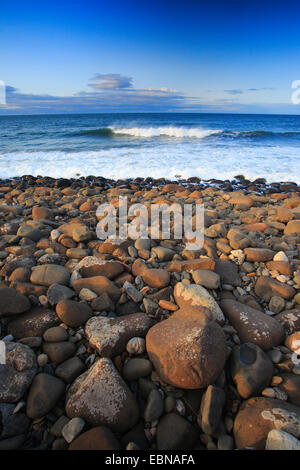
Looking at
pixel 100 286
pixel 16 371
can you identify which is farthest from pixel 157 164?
pixel 16 371

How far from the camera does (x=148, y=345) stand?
5.09 ft

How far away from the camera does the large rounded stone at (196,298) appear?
5.94ft

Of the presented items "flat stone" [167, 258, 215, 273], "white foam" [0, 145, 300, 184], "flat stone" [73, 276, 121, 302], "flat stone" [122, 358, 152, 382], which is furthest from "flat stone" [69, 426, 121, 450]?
"white foam" [0, 145, 300, 184]

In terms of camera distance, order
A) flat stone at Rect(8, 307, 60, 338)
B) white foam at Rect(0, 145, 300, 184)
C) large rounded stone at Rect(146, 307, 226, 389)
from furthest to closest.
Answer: white foam at Rect(0, 145, 300, 184) → flat stone at Rect(8, 307, 60, 338) → large rounded stone at Rect(146, 307, 226, 389)

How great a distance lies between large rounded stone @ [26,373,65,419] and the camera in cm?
130

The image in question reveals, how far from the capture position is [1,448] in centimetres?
117

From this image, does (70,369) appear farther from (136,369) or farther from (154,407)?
(154,407)

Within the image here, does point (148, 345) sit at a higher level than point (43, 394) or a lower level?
higher

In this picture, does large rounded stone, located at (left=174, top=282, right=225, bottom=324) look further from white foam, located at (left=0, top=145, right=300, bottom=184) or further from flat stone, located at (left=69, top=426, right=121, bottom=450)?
white foam, located at (left=0, top=145, right=300, bottom=184)

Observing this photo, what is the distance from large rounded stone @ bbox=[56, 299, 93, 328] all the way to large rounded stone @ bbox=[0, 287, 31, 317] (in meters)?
0.24

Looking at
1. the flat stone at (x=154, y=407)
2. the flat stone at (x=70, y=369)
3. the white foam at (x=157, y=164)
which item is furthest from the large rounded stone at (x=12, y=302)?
the white foam at (x=157, y=164)

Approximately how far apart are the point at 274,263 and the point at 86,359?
75.2 inches

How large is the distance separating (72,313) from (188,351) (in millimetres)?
821

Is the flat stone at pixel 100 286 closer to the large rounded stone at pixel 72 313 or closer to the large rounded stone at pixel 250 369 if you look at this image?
the large rounded stone at pixel 72 313
